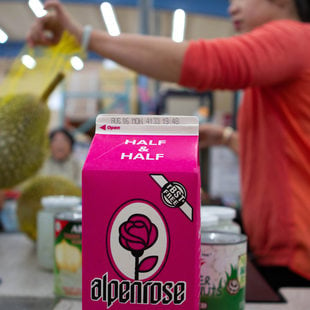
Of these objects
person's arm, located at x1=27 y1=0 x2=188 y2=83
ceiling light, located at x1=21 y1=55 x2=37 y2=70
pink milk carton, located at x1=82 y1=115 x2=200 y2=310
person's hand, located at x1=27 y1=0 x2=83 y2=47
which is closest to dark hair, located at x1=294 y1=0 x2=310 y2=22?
person's arm, located at x1=27 y1=0 x2=188 y2=83

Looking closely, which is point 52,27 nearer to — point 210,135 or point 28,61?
point 28,61

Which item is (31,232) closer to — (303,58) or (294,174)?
(294,174)

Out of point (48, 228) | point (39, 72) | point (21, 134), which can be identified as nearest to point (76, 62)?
point (39, 72)

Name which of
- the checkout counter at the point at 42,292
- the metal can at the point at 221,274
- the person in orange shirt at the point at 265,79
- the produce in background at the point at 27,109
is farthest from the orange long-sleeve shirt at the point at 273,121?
the metal can at the point at 221,274

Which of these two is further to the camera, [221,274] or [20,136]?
[20,136]

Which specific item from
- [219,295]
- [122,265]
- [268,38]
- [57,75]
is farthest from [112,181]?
[268,38]

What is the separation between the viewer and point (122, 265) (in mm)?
387

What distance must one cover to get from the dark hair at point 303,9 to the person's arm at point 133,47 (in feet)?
1.03

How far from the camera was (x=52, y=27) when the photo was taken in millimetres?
914

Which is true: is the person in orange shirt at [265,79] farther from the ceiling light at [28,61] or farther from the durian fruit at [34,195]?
the durian fruit at [34,195]

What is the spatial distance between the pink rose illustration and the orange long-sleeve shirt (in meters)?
0.48

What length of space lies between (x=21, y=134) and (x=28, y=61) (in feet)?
0.55

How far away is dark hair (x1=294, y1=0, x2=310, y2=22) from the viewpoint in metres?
0.94

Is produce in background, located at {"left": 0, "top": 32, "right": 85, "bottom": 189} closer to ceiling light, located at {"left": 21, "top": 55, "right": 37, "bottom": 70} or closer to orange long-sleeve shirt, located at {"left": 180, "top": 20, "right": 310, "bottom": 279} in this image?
ceiling light, located at {"left": 21, "top": 55, "right": 37, "bottom": 70}
